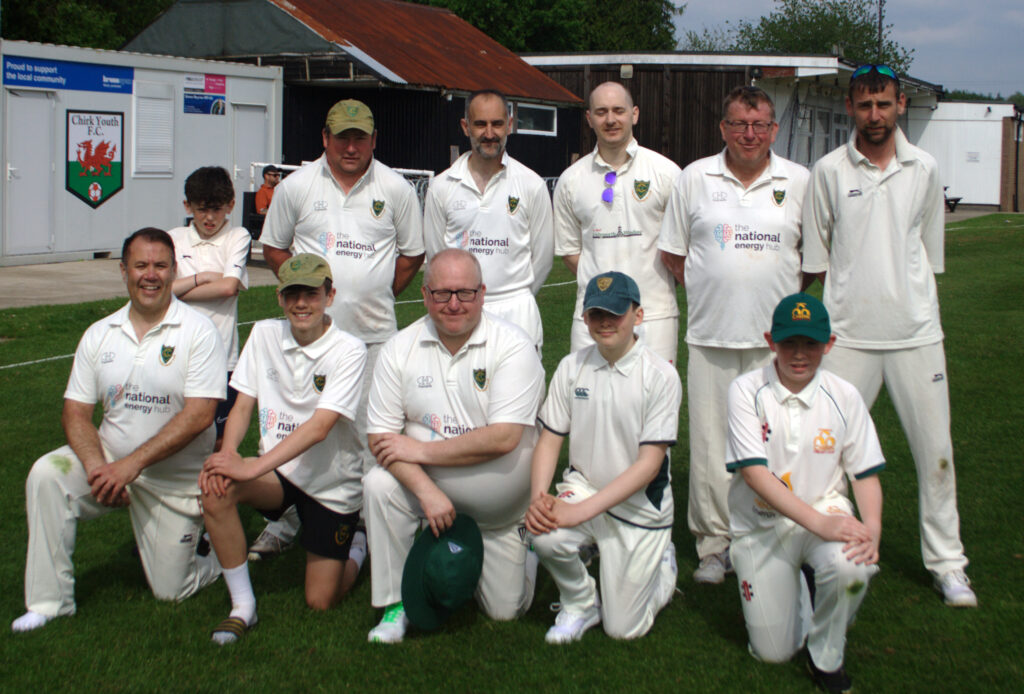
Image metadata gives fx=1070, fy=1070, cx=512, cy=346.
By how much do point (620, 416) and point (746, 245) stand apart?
3.79ft

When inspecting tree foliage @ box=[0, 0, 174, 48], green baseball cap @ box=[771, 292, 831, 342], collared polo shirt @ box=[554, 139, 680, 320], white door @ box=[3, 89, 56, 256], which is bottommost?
green baseball cap @ box=[771, 292, 831, 342]

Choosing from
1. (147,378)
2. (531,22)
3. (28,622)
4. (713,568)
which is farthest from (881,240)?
(531,22)

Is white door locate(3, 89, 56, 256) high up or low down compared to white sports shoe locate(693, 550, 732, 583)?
up

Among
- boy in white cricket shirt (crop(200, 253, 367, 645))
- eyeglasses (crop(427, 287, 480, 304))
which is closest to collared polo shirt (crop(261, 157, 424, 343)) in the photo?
boy in white cricket shirt (crop(200, 253, 367, 645))

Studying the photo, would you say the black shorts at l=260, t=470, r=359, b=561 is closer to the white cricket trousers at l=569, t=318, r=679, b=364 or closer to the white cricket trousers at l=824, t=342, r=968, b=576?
the white cricket trousers at l=569, t=318, r=679, b=364

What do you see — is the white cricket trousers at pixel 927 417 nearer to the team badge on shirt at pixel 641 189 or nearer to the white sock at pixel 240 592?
the team badge on shirt at pixel 641 189

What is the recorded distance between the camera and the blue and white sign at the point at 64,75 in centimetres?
1695

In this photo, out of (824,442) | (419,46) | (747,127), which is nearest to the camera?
(824,442)

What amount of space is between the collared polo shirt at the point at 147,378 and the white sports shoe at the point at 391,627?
1.20 meters

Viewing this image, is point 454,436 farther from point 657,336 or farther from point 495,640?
point 657,336

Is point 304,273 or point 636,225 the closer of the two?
point 304,273

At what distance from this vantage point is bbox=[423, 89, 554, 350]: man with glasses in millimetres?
5836

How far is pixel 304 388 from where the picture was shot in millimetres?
5047

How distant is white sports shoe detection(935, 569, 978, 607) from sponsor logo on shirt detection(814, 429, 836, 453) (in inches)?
43.8
